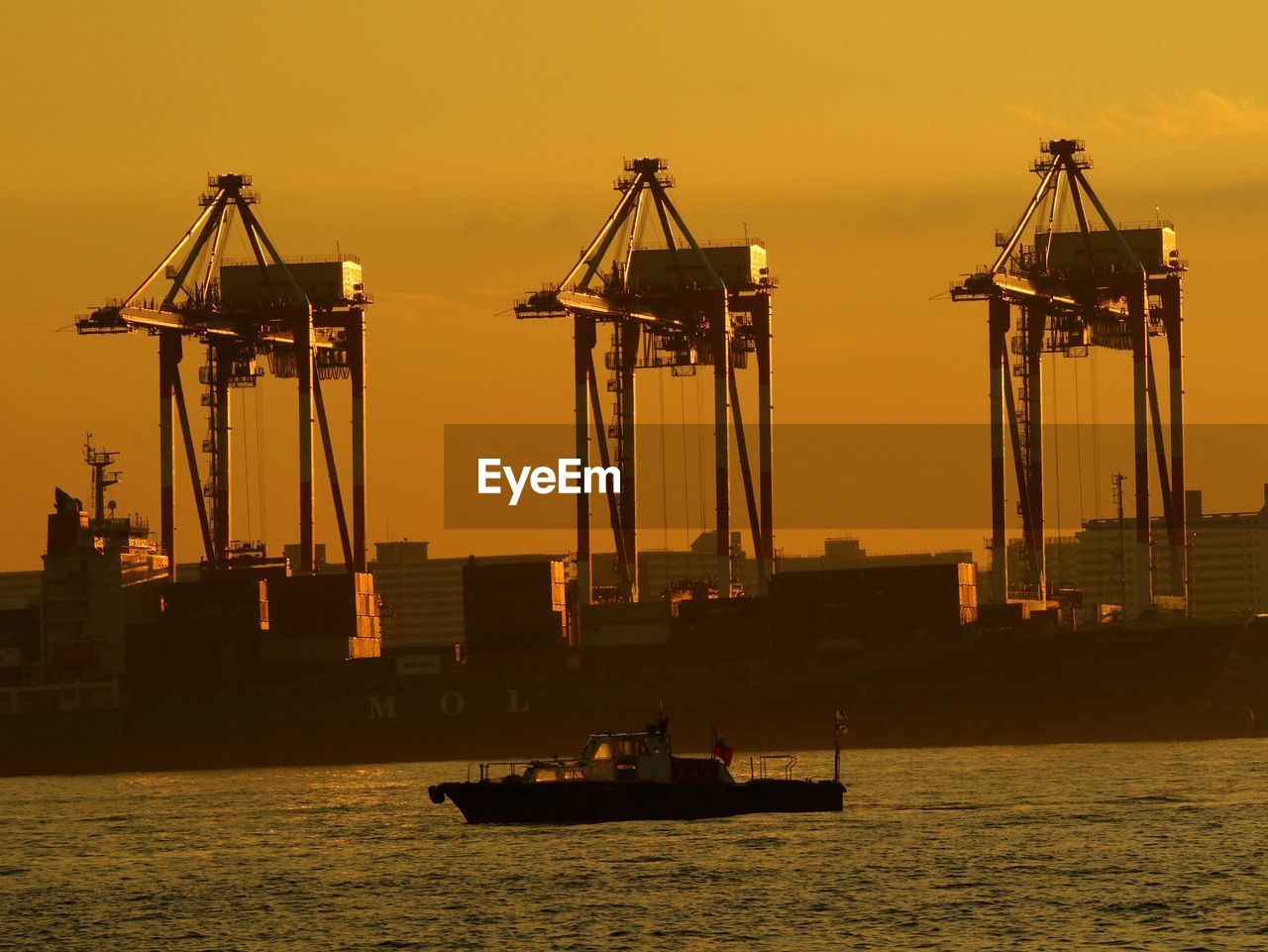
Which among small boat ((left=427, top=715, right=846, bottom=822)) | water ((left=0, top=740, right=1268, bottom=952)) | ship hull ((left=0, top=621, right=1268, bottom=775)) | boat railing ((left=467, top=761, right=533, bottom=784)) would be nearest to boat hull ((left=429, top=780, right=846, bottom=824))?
small boat ((left=427, top=715, right=846, bottom=822))

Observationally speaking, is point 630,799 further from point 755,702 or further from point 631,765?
point 755,702

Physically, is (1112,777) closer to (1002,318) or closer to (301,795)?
(301,795)

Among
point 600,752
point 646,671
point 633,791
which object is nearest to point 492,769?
point 646,671

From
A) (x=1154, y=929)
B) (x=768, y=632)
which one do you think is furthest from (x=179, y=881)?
(x=768, y=632)

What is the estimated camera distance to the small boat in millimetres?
76375

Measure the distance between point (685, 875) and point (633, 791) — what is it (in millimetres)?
9694

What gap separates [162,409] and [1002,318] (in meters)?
41.1

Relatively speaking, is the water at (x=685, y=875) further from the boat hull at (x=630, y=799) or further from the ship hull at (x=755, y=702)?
the ship hull at (x=755, y=702)

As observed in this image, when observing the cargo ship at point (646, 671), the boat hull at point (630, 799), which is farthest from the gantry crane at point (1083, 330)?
the boat hull at point (630, 799)

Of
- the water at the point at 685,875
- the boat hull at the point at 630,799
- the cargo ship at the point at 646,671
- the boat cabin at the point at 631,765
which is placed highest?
the cargo ship at the point at 646,671

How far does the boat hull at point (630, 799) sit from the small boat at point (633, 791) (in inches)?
1.1

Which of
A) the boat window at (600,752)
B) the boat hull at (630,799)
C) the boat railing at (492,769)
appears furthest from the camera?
the boat railing at (492,769)

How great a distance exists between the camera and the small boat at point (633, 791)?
76.4m

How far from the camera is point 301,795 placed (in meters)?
99.6
